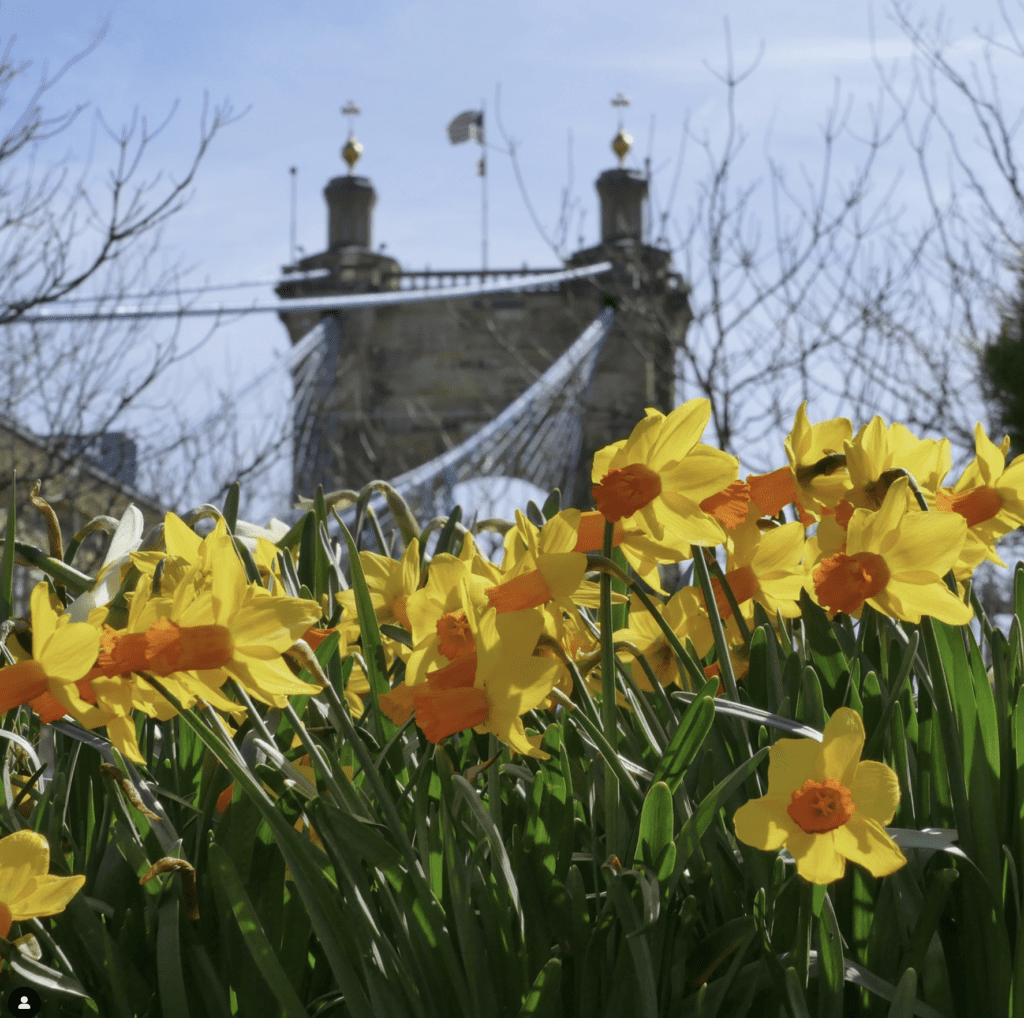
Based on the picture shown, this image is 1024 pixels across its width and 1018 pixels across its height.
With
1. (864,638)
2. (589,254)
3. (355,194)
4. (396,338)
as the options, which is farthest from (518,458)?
(864,638)

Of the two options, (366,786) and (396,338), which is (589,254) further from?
(366,786)

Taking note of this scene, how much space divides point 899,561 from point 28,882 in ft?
1.27

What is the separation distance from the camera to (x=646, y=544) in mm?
471

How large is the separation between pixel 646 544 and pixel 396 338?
20044 millimetres

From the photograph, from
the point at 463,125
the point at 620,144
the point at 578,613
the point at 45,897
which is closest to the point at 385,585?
the point at 578,613

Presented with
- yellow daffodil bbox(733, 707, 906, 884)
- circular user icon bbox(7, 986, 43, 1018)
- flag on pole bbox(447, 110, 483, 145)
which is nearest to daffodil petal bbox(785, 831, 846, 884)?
yellow daffodil bbox(733, 707, 906, 884)

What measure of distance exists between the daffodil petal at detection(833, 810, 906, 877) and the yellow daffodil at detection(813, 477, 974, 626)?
101 millimetres

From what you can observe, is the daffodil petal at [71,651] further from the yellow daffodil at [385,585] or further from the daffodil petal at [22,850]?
the yellow daffodil at [385,585]

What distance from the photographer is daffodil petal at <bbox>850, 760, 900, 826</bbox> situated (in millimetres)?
403

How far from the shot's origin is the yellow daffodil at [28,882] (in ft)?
1.37

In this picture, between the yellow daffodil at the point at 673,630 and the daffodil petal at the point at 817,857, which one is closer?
the daffodil petal at the point at 817,857

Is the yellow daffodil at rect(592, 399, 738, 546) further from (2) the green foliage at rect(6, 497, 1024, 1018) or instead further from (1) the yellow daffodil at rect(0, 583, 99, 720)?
(1) the yellow daffodil at rect(0, 583, 99, 720)

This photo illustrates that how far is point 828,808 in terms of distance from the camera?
0.39 metres

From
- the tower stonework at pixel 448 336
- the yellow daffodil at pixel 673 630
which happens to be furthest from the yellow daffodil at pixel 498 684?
the tower stonework at pixel 448 336
